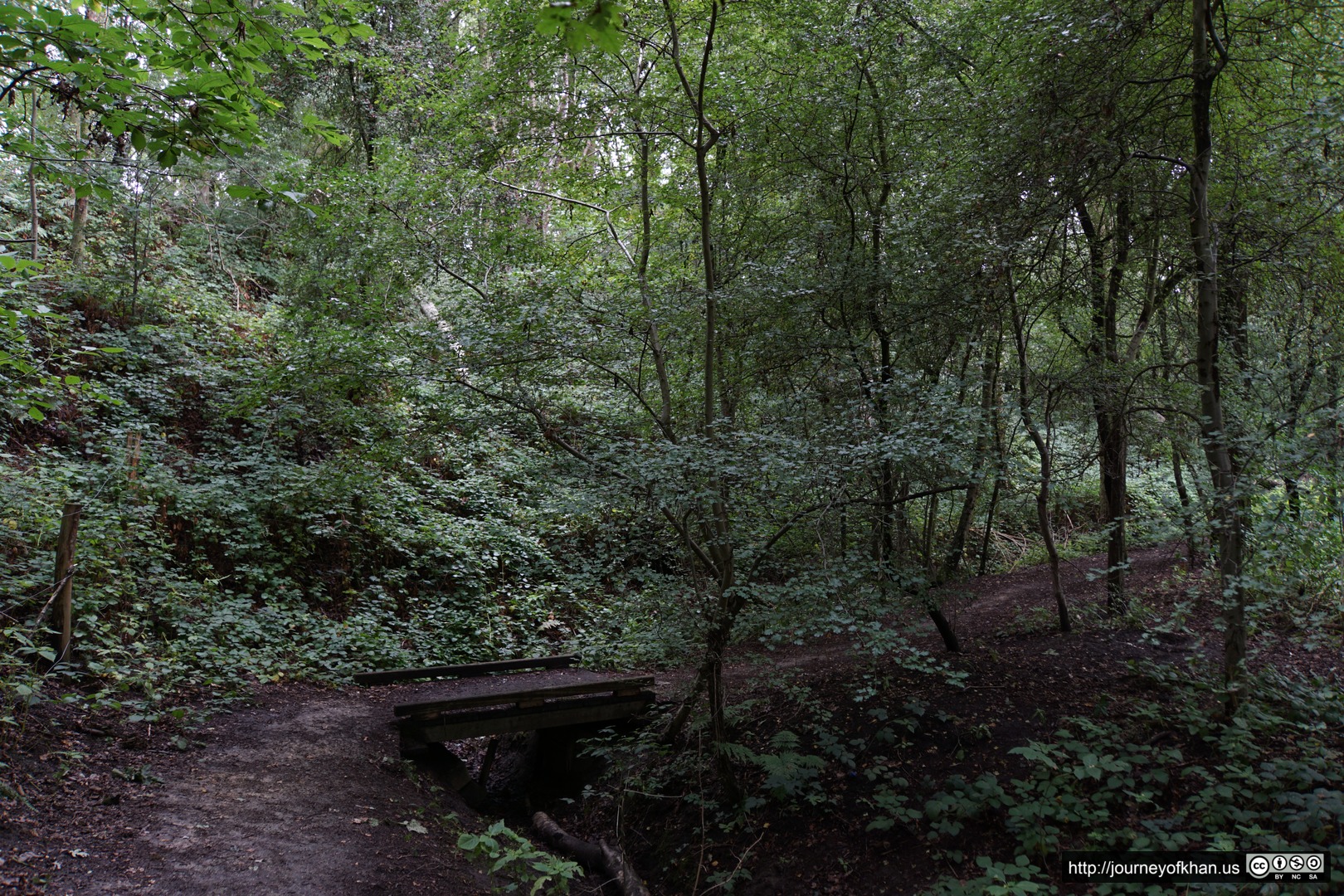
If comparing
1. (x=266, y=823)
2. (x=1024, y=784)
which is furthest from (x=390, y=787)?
(x=1024, y=784)

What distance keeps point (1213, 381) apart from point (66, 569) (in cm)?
858

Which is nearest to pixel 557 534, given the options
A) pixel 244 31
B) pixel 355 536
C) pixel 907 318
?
pixel 355 536

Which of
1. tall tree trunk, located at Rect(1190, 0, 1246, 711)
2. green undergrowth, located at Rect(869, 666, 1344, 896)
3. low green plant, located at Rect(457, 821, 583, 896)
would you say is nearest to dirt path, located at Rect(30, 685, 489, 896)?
low green plant, located at Rect(457, 821, 583, 896)

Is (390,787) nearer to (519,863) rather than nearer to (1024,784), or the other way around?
(519,863)

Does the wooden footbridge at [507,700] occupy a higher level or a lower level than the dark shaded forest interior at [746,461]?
lower

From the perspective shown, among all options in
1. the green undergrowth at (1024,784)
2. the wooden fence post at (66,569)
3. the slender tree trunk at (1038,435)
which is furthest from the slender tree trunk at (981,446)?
the wooden fence post at (66,569)

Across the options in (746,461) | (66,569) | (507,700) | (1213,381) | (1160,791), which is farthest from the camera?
(507,700)

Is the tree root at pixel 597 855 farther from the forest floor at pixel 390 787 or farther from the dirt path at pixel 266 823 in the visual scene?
the dirt path at pixel 266 823

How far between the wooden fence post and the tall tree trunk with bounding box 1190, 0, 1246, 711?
8.15 metres

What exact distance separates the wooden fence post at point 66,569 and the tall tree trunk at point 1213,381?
26.7 ft

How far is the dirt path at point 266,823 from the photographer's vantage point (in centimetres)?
400

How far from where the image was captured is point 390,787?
5746 mm

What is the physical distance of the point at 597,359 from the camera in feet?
21.4

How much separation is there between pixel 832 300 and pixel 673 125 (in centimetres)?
Answer: 228
